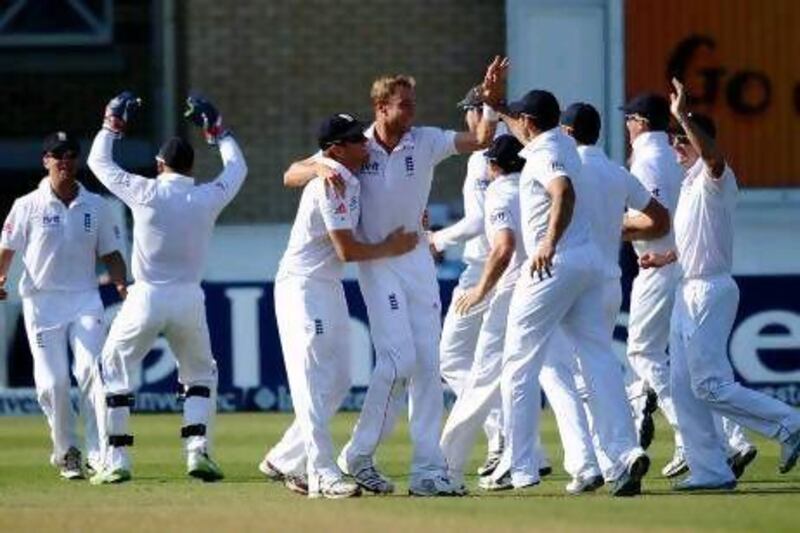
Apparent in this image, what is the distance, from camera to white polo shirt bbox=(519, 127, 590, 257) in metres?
15.5

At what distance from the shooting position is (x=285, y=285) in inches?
635

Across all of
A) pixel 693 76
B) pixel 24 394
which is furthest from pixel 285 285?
pixel 693 76

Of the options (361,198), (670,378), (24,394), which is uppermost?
(361,198)

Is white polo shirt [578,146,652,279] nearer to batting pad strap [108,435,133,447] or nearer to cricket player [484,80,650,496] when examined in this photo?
cricket player [484,80,650,496]

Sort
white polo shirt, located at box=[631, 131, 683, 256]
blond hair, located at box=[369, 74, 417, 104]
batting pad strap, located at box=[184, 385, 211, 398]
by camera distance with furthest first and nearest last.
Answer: batting pad strap, located at box=[184, 385, 211, 398]
white polo shirt, located at box=[631, 131, 683, 256]
blond hair, located at box=[369, 74, 417, 104]

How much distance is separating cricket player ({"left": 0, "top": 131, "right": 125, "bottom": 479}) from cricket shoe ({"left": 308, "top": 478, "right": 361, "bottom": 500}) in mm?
2838

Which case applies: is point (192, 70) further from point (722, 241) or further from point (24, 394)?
point (722, 241)

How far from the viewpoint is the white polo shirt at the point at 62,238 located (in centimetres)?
1848

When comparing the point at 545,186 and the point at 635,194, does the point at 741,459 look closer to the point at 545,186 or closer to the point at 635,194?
the point at 635,194

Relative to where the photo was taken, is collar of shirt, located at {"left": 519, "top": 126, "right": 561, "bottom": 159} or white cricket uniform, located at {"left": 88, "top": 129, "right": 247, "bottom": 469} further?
white cricket uniform, located at {"left": 88, "top": 129, "right": 247, "bottom": 469}

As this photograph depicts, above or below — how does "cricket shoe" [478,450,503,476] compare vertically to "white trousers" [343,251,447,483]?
below

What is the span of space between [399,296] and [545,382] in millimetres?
1160

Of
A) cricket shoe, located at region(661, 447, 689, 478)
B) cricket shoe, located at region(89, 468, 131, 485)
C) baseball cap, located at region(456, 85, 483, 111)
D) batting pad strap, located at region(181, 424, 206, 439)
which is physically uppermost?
baseball cap, located at region(456, 85, 483, 111)

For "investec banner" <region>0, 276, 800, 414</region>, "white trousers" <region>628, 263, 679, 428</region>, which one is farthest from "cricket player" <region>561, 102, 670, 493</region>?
"investec banner" <region>0, 276, 800, 414</region>
